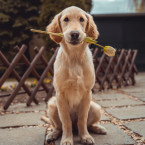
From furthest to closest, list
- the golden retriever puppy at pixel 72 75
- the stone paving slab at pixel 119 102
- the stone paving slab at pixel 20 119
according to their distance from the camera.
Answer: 1. the stone paving slab at pixel 119 102
2. the stone paving slab at pixel 20 119
3. the golden retriever puppy at pixel 72 75

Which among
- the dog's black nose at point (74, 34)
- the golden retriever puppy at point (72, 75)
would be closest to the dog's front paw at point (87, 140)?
the golden retriever puppy at point (72, 75)

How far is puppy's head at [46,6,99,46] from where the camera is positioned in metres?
1.91

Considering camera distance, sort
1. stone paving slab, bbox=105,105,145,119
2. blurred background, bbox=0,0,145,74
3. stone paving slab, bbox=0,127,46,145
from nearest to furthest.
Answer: stone paving slab, bbox=0,127,46,145 → stone paving slab, bbox=105,105,145,119 → blurred background, bbox=0,0,145,74

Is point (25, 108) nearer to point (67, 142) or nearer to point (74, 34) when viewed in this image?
point (67, 142)

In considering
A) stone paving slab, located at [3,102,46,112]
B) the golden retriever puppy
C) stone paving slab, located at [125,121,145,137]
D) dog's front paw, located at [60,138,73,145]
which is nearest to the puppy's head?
the golden retriever puppy

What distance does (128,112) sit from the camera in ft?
11.1

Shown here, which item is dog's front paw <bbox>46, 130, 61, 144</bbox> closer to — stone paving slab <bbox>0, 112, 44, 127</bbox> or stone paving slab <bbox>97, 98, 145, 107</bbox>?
stone paving slab <bbox>0, 112, 44, 127</bbox>

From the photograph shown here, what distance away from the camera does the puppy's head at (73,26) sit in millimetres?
1907

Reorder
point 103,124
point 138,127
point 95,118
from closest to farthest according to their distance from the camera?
point 95,118
point 138,127
point 103,124

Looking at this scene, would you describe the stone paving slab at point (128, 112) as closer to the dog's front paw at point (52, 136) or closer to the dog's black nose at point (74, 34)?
the dog's front paw at point (52, 136)

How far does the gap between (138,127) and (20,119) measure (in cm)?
186

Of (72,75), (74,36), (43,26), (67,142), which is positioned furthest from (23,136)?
(43,26)

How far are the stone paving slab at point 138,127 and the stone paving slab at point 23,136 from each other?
1.20 metres

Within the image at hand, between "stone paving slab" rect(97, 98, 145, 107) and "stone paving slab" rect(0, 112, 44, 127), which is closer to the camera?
"stone paving slab" rect(0, 112, 44, 127)
